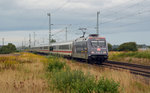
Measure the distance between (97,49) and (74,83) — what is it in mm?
15514

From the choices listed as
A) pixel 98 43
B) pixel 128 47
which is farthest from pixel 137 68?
pixel 128 47

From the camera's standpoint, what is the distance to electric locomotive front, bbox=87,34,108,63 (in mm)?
23312

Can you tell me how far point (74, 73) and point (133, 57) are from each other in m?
19.2

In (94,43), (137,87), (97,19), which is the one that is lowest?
(137,87)

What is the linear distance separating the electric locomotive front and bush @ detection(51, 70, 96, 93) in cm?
1405

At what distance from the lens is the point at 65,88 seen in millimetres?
8289

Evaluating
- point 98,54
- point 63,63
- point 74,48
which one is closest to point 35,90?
point 63,63

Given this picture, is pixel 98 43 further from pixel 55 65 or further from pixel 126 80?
pixel 126 80

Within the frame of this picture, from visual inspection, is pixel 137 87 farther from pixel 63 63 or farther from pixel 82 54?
pixel 82 54

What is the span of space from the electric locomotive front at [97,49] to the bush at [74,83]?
1405 centimetres

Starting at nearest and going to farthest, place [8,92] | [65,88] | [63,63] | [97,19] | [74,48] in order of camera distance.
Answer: [8,92]
[65,88]
[63,63]
[74,48]
[97,19]

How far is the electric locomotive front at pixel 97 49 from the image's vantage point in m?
23.3

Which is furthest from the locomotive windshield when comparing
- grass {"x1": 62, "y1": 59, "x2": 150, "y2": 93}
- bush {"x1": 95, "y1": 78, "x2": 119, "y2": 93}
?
bush {"x1": 95, "y1": 78, "x2": 119, "y2": 93}

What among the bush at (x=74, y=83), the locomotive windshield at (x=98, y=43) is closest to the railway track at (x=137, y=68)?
the locomotive windshield at (x=98, y=43)
